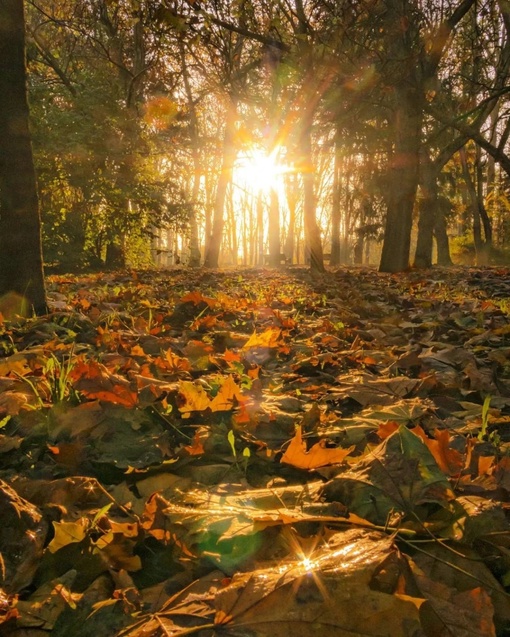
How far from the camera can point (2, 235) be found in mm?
3607

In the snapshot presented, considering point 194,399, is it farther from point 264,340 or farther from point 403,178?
point 403,178

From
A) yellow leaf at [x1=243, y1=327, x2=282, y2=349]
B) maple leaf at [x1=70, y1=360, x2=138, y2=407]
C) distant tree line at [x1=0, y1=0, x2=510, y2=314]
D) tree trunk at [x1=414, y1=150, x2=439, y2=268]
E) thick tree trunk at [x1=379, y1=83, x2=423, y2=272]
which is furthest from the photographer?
tree trunk at [x1=414, y1=150, x2=439, y2=268]

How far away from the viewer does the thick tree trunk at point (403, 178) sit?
10.9 m

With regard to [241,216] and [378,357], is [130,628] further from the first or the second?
[241,216]

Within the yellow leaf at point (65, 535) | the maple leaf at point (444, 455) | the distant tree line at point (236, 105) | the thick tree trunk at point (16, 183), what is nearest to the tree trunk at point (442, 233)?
the distant tree line at point (236, 105)

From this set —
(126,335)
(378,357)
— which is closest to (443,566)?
(378,357)

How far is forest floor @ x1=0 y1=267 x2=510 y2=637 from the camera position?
0.83 meters

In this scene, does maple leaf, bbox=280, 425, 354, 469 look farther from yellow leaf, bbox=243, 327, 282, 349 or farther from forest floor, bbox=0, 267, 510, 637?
yellow leaf, bbox=243, 327, 282, 349

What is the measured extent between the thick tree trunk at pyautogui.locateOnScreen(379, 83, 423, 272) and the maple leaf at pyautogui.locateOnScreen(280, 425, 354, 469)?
10442 mm

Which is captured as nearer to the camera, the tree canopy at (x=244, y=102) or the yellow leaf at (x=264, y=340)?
the yellow leaf at (x=264, y=340)

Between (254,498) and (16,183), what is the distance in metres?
3.21

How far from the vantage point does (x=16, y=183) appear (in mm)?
3549

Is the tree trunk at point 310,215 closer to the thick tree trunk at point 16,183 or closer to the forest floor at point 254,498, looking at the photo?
the thick tree trunk at point 16,183

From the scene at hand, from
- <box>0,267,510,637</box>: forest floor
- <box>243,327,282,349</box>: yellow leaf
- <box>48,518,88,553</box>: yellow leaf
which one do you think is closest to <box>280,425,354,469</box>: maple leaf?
<box>0,267,510,637</box>: forest floor
